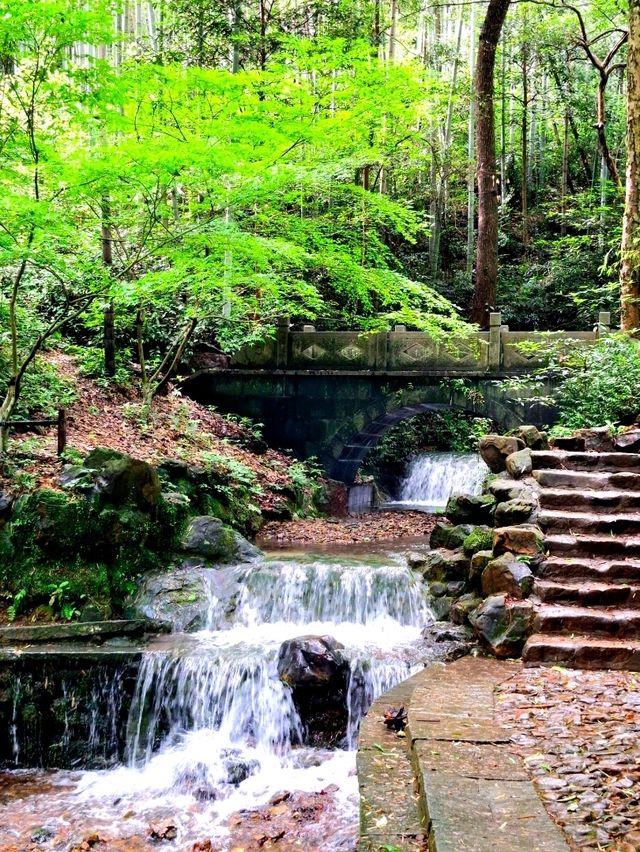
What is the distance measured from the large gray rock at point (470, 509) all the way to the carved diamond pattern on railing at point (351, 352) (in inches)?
310

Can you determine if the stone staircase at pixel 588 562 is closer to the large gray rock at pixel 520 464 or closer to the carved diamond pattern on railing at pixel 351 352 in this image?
the large gray rock at pixel 520 464

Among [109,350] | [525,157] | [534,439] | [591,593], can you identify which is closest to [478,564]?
[591,593]

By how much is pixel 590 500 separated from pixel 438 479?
40.6 feet

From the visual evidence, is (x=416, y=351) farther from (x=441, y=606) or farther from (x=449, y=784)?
Answer: (x=449, y=784)

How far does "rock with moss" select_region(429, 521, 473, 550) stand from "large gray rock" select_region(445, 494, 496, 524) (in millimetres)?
130

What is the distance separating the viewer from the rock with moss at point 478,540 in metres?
7.62

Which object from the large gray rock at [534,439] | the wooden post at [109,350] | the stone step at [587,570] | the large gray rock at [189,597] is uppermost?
the wooden post at [109,350]

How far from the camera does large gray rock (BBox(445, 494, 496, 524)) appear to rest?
27.8 feet

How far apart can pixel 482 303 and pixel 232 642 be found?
1221 cm

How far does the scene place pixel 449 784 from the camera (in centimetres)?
345

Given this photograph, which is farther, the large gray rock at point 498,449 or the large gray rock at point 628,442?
the large gray rock at point 498,449

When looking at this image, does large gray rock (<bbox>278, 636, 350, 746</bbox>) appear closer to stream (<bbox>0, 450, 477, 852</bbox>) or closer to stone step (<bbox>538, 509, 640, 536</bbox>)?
stream (<bbox>0, 450, 477, 852</bbox>)

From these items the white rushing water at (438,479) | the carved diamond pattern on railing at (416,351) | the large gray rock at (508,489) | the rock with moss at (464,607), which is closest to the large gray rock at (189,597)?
the rock with moss at (464,607)

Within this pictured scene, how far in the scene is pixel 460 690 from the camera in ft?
16.1
